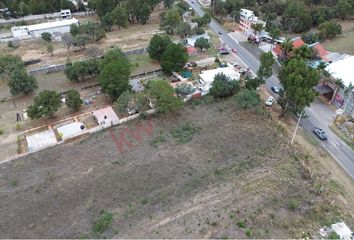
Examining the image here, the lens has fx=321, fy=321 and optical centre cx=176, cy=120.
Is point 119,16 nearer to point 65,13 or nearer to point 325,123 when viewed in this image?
point 65,13

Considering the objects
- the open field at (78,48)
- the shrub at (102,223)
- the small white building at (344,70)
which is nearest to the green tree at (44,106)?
the open field at (78,48)

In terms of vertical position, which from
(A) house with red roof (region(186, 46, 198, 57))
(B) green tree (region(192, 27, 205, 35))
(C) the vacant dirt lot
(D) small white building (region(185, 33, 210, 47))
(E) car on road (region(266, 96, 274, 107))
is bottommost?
(C) the vacant dirt lot

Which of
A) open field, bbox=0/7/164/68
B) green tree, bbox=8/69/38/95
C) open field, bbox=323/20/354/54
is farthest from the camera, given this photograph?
open field, bbox=323/20/354/54

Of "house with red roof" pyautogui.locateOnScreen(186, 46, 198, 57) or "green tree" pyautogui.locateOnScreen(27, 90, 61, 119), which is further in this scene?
"house with red roof" pyautogui.locateOnScreen(186, 46, 198, 57)

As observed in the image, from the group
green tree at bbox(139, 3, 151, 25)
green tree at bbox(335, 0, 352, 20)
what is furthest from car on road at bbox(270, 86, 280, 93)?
green tree at bbox(139, 3, 151, 25)

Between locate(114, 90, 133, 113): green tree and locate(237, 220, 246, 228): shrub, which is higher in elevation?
locate(114, 90, 133, 113): green tree

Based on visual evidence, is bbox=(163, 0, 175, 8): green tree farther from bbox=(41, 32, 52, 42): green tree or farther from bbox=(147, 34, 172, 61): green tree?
bbox=(147, 34, 172, 61): green tree

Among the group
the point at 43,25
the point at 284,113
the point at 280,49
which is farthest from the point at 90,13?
the point at 284,113

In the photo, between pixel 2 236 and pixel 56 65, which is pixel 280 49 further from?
pixel 2 236
